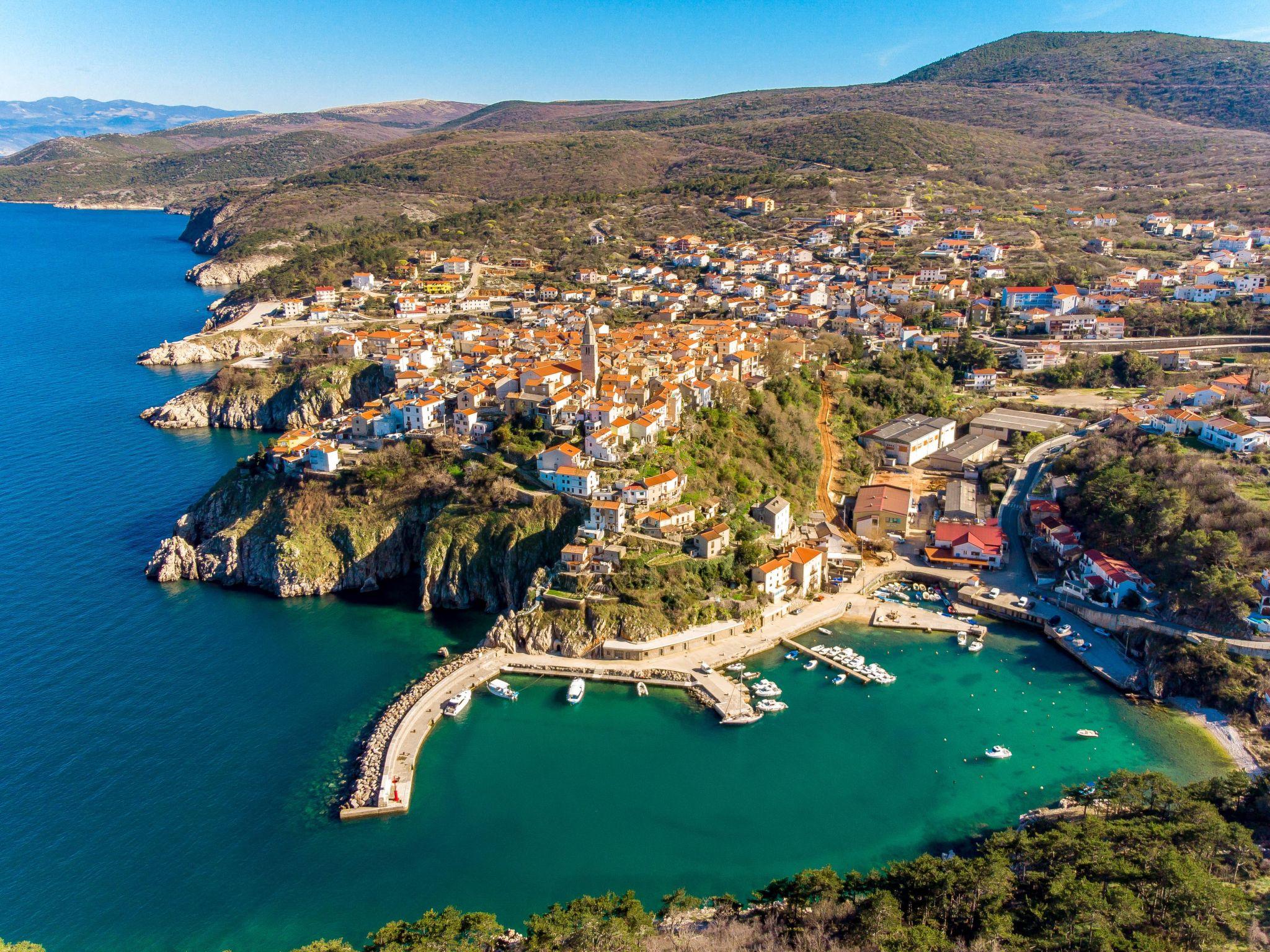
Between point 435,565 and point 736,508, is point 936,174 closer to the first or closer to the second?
point 736,508

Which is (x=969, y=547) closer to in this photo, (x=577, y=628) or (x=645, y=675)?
(x=645, y=675)

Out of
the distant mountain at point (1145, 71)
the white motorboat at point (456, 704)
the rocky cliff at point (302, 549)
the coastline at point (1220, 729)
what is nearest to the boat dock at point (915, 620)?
the coastline at point (1220, 729)

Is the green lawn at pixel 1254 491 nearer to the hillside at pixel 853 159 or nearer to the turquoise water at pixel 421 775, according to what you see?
the turquoise water at pixel 421 775

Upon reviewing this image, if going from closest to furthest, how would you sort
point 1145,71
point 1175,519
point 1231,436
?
point 1175,519 < point 1231,436 < point 1145,71

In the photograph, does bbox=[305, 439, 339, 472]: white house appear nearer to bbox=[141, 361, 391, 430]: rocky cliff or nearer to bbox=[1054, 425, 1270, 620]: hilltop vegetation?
bbox=[141, 361, 391, 430]: rocky cliff

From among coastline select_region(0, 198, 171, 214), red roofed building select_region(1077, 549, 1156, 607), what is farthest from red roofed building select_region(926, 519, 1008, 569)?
coastline select_region(0, 198, 171, 214)

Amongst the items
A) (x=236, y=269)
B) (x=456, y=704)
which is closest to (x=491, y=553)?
(x=456, y=704)
